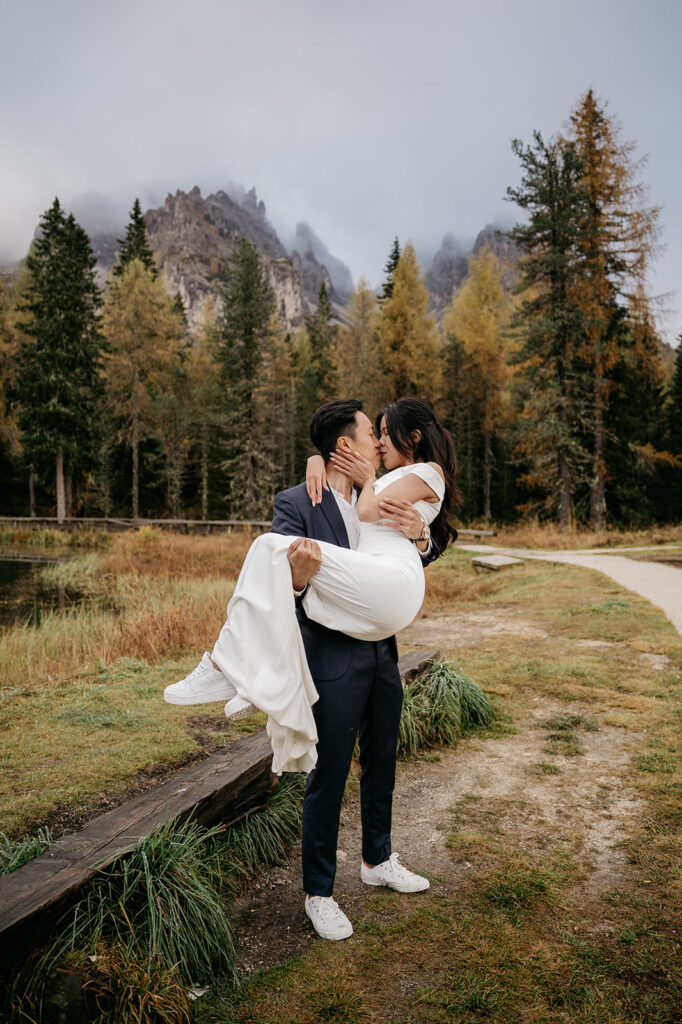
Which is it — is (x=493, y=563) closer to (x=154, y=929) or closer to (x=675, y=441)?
(x=154, y=929)

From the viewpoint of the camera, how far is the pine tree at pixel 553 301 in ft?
62.2

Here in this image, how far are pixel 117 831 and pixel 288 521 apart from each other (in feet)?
4.19

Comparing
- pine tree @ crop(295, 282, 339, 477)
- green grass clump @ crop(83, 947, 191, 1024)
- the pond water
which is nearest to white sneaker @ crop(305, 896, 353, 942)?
green grass clump @ crop(83, 947, 191, 1024)

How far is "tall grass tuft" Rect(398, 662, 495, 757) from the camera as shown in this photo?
4.08m

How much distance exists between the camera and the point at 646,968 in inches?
83.8

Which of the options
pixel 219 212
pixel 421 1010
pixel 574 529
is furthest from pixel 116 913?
pixel 219 212

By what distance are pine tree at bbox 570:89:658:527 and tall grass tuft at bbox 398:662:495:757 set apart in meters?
16.8

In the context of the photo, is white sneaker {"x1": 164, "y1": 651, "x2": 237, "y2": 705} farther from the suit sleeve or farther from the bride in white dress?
the suit sleeve

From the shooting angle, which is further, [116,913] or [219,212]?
[219,212]

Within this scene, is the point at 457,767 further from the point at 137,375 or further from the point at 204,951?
the point at 137,375

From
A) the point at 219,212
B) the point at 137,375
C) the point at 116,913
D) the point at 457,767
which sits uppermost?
the point at 219,212

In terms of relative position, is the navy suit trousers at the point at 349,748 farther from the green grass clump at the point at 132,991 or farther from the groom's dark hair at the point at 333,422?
the groom's dark hair at the point at 333,422

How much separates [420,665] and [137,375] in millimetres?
27624

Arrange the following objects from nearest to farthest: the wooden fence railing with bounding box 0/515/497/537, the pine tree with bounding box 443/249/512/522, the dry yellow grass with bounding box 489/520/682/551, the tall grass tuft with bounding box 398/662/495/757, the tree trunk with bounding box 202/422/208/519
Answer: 1. the tall grass tuft with bounding box 398/662/495/757
2. the dry yellow grass with bounding box 489/520/682/551
3. the wooden fence railing with bounding box 0/515/497/537
4. the pine tree with bounding box 443/249/512/522
5. the tree trunk with bounding box 202/422/208/519
